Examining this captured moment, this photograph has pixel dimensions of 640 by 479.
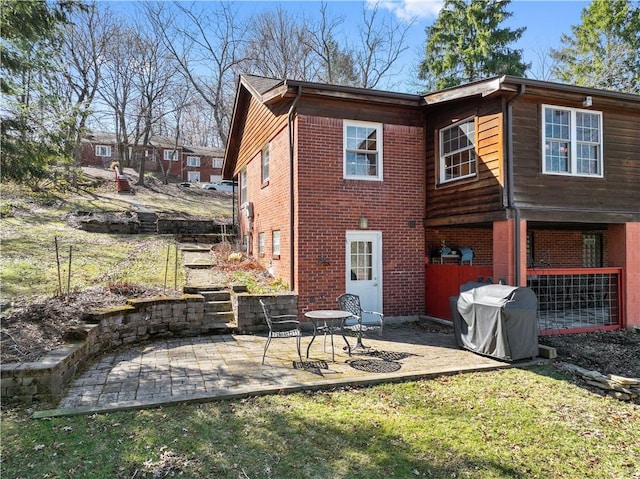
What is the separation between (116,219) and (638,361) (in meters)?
19.2

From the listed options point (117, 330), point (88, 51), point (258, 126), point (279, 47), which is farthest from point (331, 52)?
point (117, 330)

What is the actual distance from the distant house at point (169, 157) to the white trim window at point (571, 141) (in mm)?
37048

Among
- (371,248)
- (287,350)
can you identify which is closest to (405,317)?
(371,248)

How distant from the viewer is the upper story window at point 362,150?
32.6 feet

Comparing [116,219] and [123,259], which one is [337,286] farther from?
[116,219]

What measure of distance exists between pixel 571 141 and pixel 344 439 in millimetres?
8491

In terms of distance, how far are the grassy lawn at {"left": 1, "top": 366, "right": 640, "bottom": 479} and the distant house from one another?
127 feet

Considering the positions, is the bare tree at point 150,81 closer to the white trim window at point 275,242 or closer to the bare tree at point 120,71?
the bare tree at point 120,71

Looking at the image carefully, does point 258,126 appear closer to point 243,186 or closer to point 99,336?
point 243,186

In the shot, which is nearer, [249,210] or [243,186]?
[249,210]

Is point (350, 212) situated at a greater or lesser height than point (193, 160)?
lesser

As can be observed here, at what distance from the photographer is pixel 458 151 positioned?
9.72m

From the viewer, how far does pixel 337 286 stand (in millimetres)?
9641

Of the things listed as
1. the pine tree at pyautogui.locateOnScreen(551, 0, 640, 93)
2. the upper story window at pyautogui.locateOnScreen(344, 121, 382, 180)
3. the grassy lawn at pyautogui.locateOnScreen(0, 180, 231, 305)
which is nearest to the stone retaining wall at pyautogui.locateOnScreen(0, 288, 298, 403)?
the grassy lawn at pyautogui.locateOnScreen(0, 180, 231, 305)
